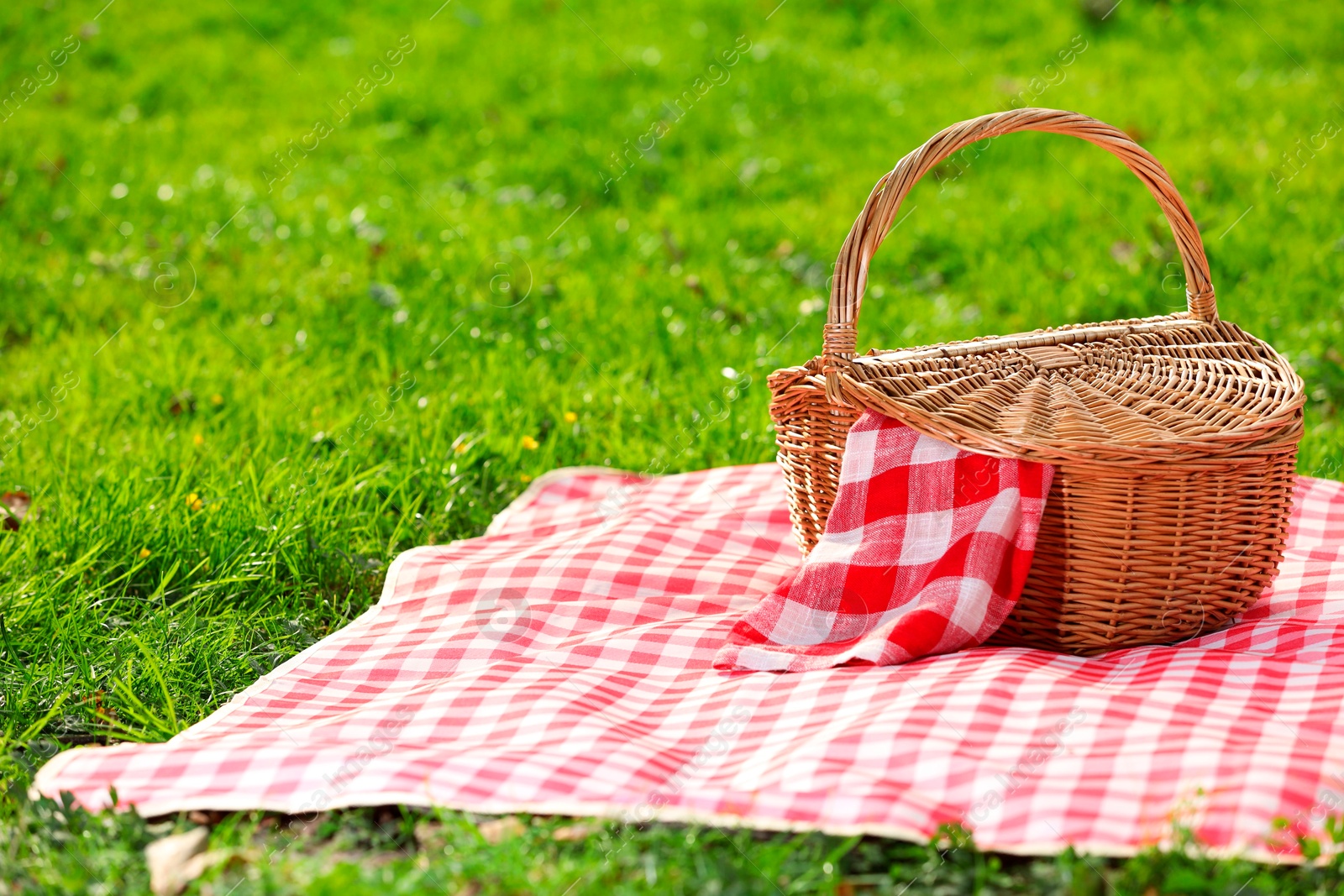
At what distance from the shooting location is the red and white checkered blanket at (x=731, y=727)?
1.62 m

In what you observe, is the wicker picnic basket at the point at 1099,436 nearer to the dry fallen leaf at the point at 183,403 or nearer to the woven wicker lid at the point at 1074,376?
the woven wicker lid at the point at 1074,376

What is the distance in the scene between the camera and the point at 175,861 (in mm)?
1618

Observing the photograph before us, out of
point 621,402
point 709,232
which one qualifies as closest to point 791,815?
point 621,402

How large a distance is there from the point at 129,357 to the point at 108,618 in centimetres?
170

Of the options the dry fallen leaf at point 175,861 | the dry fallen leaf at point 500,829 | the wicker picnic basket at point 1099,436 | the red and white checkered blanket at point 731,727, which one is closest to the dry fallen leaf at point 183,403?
the red and white checkered blanket at point 731,727

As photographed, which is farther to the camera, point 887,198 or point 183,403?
point 183,403

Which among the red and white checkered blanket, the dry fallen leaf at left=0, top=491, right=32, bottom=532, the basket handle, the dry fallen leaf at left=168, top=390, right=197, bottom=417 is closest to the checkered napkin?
the red and white checkered blanket

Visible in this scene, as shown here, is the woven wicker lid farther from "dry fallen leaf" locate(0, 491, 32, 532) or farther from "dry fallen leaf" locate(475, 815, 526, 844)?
"dry fallen leaf" locate(0, 491, 32, 532)

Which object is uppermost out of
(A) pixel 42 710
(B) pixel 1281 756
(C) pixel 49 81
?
(C) pixel 49 81

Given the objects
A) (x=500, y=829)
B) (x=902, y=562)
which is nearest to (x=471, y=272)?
(x=902, y=562)

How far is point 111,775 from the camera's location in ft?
6.05

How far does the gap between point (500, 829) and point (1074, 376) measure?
58.8 inches

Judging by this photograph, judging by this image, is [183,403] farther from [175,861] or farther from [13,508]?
[175,861]

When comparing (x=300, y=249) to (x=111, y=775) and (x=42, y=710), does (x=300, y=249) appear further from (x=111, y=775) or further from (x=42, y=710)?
(x=111, y=775)
